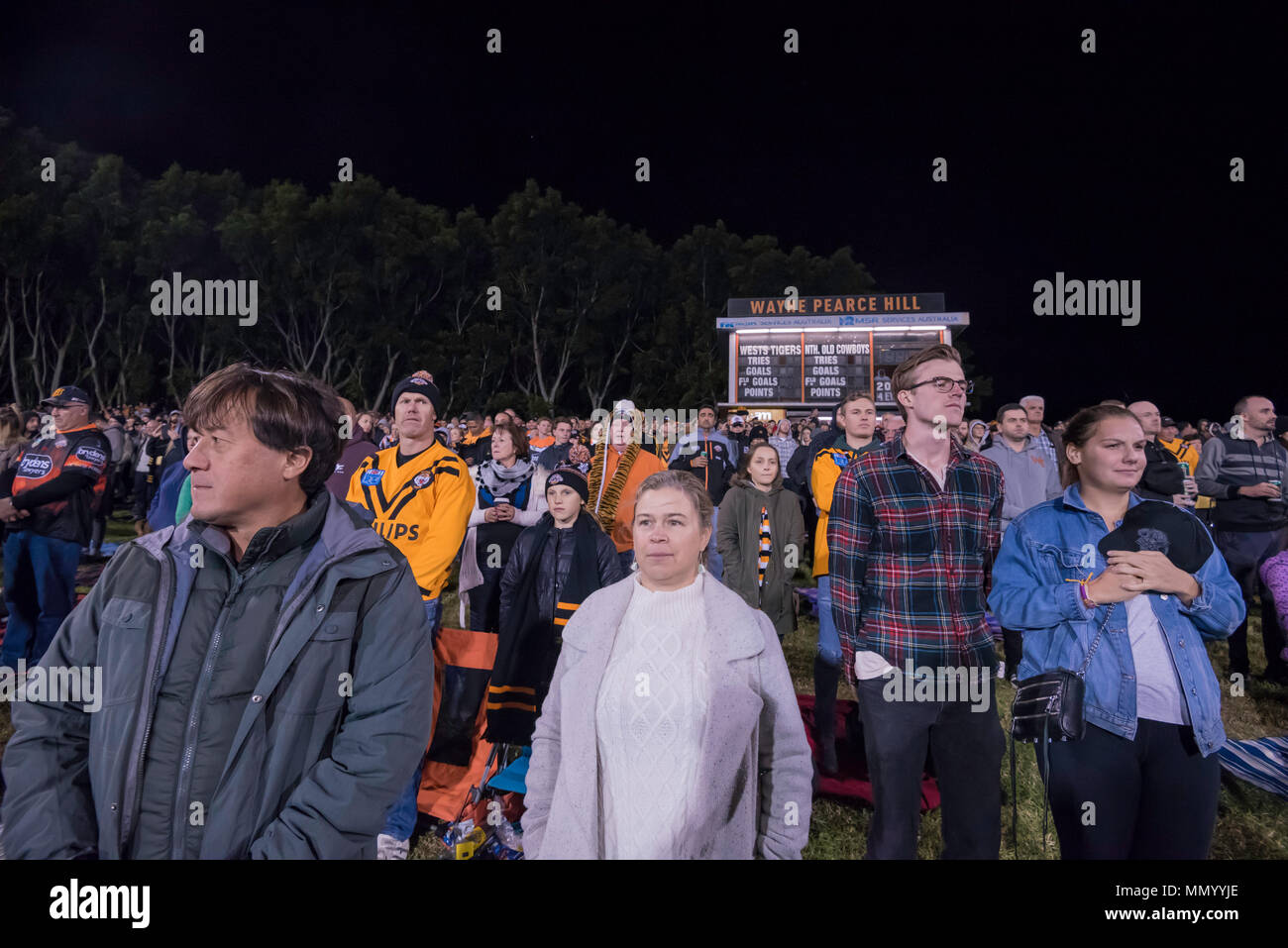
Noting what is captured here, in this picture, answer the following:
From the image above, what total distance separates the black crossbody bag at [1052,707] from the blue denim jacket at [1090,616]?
3 cm

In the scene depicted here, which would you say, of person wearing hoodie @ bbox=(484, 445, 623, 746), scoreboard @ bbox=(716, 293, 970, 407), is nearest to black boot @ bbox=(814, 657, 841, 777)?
person wearing hoodie @ bbox=(484, 445, 623, 746)

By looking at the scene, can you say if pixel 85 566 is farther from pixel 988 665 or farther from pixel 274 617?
pixel 988 665

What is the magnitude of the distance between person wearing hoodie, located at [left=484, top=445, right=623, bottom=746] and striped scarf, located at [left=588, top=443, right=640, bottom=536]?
101 cm

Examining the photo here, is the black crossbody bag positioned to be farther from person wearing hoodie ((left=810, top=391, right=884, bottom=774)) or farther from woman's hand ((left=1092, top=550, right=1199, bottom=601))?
person wearing hoodie ((left=810, top=391, right=884, bottom=774))

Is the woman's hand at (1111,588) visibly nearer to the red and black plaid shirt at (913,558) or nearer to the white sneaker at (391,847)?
the red and black plaid shirt at (913,558)

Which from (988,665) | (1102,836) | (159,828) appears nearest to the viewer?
(159,828)

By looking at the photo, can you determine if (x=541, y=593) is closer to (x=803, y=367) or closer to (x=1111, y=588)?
(x=1111, y=588)

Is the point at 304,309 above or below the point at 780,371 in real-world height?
above

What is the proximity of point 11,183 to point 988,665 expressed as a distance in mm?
40848

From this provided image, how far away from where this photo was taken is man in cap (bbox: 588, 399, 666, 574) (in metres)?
5.98

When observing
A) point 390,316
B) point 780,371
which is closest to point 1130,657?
point 780,371

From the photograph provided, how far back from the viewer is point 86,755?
1999mm

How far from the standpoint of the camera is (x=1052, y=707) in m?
2.71

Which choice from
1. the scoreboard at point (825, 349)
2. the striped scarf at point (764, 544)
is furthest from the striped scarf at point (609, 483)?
the scoreboard at point (825, 349)
